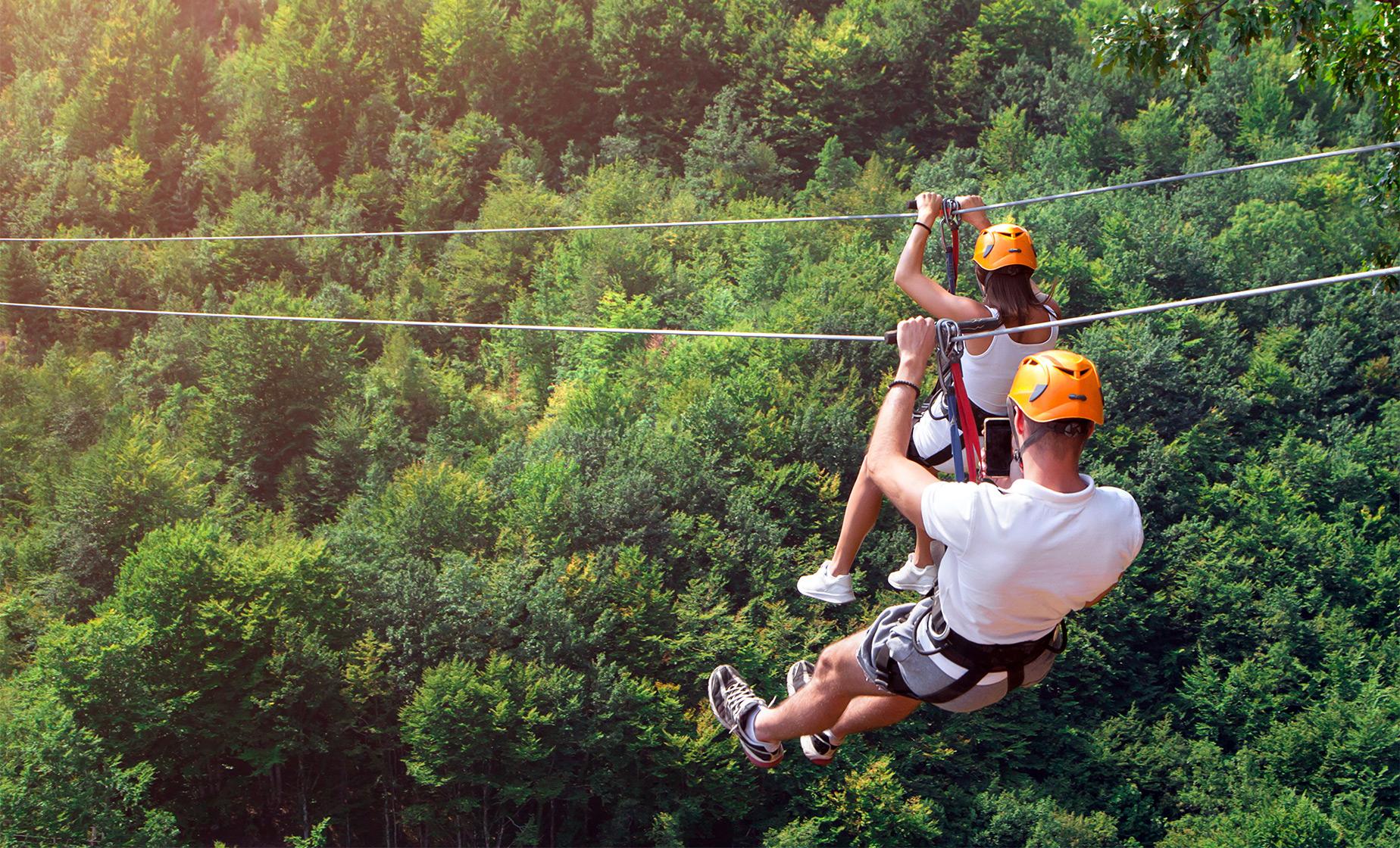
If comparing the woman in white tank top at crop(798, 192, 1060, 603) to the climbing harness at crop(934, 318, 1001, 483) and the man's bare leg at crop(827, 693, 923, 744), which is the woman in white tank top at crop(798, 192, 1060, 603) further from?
the man's bare leg at crop(827, 693, 923, 744)

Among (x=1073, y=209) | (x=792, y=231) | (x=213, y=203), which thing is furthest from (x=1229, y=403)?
(x=213, y=203)

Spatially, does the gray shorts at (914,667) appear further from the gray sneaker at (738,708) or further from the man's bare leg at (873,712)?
the gray sneaker at (738,708)

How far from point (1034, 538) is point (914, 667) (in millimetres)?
907

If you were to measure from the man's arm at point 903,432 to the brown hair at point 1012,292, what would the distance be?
1171 millimetres

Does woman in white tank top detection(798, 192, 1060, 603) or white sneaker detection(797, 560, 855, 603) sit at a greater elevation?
woman in white tank top detection(798, 192, 1060, 603)

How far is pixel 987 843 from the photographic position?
27.4 metres

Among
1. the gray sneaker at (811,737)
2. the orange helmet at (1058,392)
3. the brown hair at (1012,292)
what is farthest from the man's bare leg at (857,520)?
the orange helmet at (1058,392)

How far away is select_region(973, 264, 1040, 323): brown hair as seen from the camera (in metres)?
5.42

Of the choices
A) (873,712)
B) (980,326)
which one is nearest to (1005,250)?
(980,326)

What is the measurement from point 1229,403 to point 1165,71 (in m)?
29.7

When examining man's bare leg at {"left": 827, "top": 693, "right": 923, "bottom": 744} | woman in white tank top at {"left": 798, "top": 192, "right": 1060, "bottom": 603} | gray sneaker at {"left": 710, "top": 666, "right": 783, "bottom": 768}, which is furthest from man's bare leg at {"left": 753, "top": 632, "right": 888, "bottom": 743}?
woman in white tank top at {"left": 798, "top": 192, "right": 1060, "bottom": 603}

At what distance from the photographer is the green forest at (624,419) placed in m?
26.7

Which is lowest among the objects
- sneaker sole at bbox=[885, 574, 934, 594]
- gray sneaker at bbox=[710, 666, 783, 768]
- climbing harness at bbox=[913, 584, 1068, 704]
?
gray sneaker at bbox=[710, 666, 783, 768]

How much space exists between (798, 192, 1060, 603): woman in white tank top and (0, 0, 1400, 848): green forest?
392 centimetres
